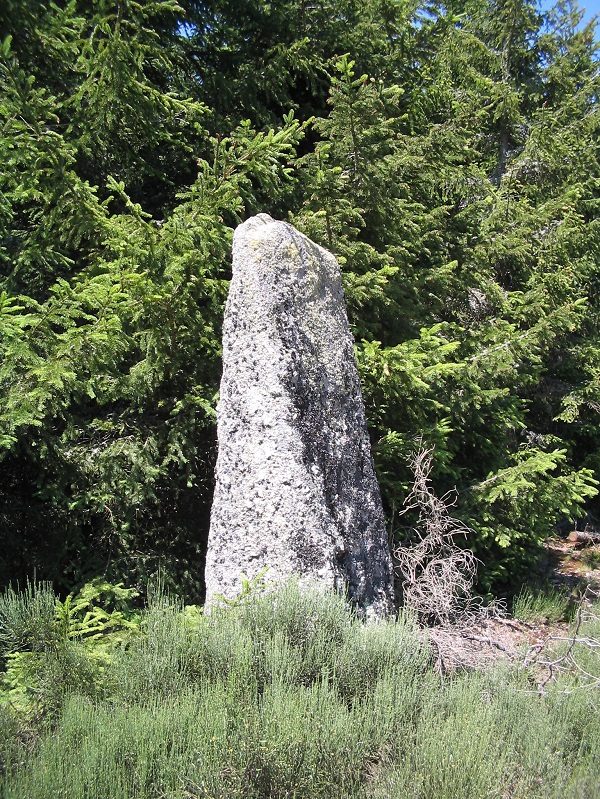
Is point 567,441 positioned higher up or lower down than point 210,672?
higher up

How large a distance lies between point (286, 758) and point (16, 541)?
3488mm

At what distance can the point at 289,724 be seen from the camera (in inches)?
110

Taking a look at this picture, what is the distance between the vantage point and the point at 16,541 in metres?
5.41

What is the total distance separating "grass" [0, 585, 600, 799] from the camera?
2.69 m

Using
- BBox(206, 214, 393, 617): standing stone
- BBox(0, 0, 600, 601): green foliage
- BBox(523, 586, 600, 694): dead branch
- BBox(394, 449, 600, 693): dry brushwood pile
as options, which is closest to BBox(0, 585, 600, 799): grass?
BBox(523, 586, 600, 694): dead branch

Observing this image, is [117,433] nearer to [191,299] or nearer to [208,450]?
[208,450]

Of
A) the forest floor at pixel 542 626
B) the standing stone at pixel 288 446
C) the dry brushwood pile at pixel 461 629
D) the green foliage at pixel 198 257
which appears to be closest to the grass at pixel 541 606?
the forest floor at pixel 542 626

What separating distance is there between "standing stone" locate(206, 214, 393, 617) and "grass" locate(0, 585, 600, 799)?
0.52m

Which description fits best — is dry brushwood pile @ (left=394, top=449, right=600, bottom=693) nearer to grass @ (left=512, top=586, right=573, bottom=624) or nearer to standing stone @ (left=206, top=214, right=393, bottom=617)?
grass @ (left=512, top=586, right=573, bottom=624)

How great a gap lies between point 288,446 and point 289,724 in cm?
187

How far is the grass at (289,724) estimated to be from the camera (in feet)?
8.81

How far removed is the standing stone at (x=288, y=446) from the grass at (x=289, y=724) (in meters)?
0.52

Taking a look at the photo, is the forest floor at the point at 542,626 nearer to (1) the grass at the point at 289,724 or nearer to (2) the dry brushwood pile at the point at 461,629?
(2) the dry brushwood pile at the point at 461,629

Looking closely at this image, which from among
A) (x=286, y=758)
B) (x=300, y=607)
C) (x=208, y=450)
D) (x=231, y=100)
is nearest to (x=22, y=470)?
(x=208, y=450)
